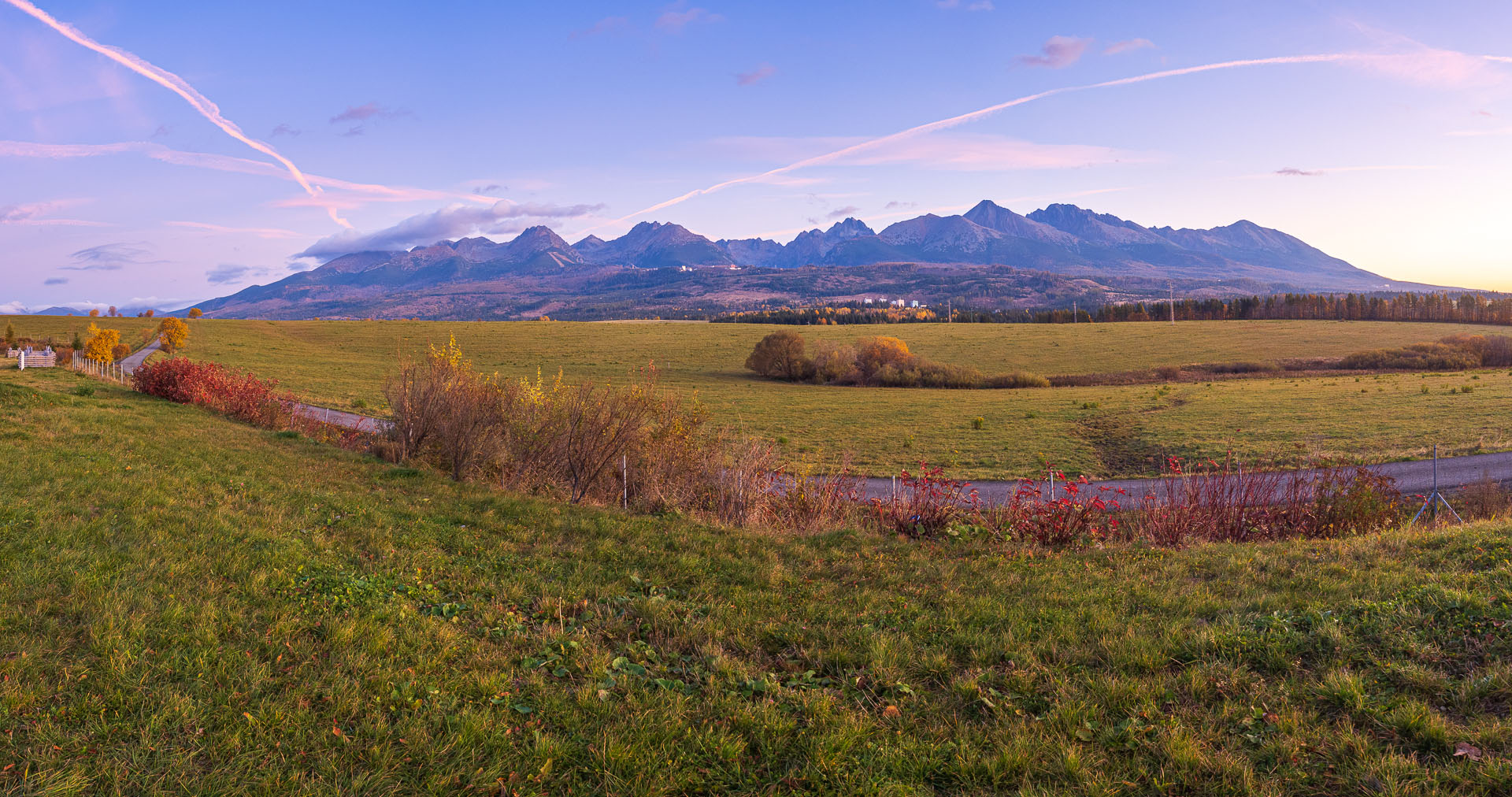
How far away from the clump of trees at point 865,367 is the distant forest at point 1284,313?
191 ft

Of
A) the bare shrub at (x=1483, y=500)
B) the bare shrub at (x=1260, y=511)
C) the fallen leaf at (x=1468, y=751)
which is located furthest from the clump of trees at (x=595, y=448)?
the bare shrub at (x=1483, y=500)

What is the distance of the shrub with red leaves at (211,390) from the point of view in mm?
22562

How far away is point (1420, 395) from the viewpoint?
38.9 metres

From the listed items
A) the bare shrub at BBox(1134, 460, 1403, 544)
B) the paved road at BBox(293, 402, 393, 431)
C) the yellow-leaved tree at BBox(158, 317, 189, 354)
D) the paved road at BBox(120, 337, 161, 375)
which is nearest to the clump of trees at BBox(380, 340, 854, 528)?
the bare shrub at BBox(1134, 460, 1403, 544)

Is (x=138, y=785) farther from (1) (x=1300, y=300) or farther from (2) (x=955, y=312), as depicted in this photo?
(2) (x=955, y=312)

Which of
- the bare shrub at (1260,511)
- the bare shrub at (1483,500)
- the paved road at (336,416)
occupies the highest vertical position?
the paved road at (336,416)

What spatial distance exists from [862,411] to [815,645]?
3763 centimetres

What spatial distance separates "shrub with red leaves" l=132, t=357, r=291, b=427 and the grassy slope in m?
15.1

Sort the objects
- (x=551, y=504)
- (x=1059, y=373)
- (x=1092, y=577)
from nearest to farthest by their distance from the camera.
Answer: (x=1092, y=577), (x=551, y=504), (x=1059, y=373)

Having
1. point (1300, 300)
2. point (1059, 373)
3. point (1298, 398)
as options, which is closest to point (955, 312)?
point (1300, 300)

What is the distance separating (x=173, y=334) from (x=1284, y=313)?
6218 inches

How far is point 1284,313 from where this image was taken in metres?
117

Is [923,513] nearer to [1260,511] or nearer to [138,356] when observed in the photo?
[1260,511]

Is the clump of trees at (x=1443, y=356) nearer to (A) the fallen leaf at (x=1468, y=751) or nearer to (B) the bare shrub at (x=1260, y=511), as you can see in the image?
(B) the bare shrub at (x=1260, y=511)
